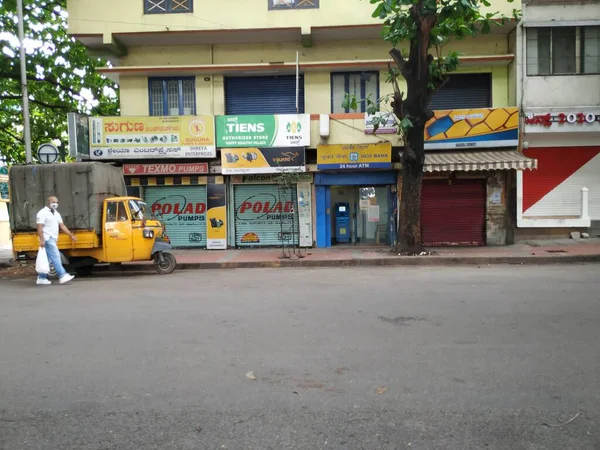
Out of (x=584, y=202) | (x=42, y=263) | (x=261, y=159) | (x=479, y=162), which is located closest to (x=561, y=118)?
(x=584, y=202)

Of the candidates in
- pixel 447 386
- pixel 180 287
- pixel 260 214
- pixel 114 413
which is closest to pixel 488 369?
pixel 447 386

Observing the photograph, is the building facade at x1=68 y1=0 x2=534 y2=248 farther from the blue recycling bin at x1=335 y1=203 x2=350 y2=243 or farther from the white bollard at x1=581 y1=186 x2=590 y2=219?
the white bollard at x1=581 y1=186 x2=590 y2=219

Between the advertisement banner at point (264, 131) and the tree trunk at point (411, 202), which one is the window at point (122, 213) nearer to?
the advertisement banner at point (264, 131)

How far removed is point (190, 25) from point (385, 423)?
15.0 m

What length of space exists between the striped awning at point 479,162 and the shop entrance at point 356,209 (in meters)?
1.82

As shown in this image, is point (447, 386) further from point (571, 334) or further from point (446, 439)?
point (571, 334)

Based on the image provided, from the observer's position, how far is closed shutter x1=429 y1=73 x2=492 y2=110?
16.0 m

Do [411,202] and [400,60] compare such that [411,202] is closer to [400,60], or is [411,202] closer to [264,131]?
[400,60]

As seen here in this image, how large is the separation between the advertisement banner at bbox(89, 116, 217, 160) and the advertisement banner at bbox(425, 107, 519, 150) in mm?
7321

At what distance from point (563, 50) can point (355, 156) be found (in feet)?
25.6

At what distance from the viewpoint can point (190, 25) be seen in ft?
50.1

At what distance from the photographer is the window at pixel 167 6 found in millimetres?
15469

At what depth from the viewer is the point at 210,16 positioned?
15312mm

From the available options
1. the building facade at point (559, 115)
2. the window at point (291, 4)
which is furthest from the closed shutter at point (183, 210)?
the building facade at point (559, 115)
